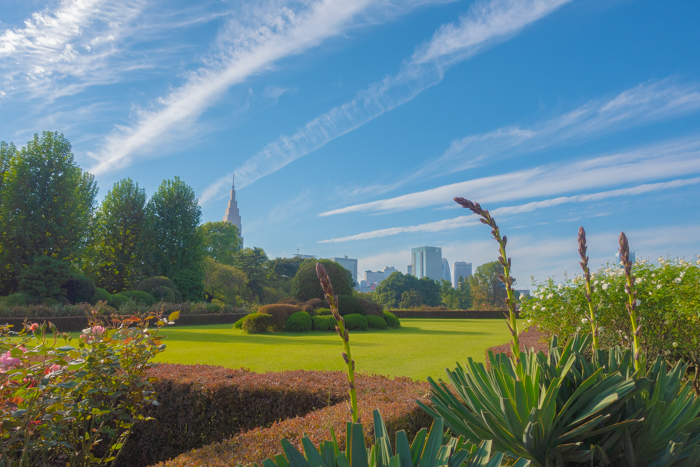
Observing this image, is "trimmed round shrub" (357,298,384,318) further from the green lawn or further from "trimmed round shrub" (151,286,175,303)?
"trimmed round shrub" (151,286,175,303)

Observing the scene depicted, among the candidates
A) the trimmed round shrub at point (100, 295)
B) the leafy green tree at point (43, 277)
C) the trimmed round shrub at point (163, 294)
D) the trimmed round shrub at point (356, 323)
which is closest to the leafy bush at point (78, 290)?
the trimmed round shrub at point (100, 295)

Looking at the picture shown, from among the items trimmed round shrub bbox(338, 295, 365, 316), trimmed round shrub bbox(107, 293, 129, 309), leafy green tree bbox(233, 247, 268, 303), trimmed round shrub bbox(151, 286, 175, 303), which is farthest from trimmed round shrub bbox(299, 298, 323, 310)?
leafy green tree bbox(233, 247, 268, 303)

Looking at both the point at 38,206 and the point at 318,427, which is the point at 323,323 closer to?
the point at 318,427

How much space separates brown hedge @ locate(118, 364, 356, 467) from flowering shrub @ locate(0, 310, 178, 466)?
808 mm

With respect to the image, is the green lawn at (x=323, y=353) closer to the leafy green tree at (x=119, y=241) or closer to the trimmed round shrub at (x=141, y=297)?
the trimmed round shrub at (x=141, y=297)

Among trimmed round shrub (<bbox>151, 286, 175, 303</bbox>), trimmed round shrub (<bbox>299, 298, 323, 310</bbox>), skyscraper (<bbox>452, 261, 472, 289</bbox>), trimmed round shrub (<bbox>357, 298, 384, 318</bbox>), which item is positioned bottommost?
trimmed round shrub (<bbox>357, 298, 384, 318</bbox>)

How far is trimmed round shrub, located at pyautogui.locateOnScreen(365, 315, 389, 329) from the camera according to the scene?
15.9 m

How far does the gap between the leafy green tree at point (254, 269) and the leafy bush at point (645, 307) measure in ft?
114

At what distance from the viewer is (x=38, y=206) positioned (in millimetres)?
22750

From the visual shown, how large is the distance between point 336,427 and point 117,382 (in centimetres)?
190

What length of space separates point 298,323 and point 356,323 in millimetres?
2128

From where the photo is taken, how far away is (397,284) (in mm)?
53406

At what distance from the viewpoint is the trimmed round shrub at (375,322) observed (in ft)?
52.1

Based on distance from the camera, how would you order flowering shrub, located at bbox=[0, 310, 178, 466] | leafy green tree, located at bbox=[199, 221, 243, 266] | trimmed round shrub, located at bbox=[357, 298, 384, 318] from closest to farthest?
flowering shrub, located at bbox=[0, 310, 178, 466] → trimmed round shrub, located at bbox=[357, 298, 384, 318] → leafy green tree, located at bbox=[199, 221, 243, 266]
